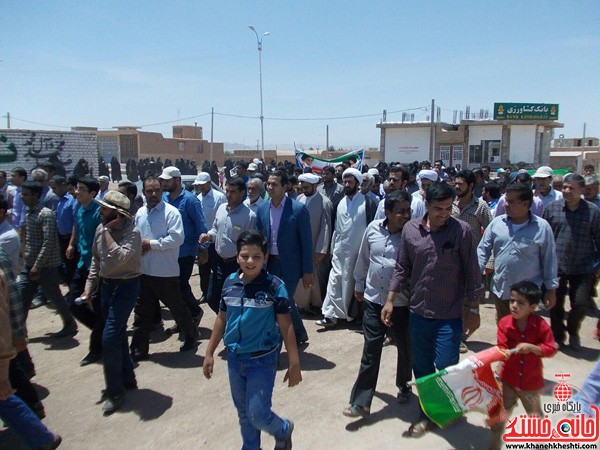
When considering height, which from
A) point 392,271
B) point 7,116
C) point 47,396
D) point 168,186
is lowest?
point 47,396

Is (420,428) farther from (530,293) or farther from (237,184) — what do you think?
(237,184)

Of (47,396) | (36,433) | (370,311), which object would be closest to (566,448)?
(370,311)

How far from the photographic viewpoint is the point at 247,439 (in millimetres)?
3055

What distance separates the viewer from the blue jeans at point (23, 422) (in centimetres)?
311

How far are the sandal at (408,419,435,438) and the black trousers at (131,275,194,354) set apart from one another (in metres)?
2.59

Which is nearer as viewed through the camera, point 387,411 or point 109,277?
point 387,411

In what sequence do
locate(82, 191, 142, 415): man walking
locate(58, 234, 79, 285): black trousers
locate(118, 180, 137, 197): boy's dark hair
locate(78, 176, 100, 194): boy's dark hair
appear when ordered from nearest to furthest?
locate(82, 191, 142, 415): man walking
locate(78, 176, 100, 194): boy's dark hair
locate(118, 180, 137, 197): boy's dark hair
locate(58, 234, 79, 285): black trousers

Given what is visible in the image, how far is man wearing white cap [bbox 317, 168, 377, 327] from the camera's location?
215 inches

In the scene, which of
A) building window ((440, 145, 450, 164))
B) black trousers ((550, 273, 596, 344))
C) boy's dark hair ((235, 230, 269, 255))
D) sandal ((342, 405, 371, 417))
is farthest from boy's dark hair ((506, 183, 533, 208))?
building window ((440, 145, 450, 164))

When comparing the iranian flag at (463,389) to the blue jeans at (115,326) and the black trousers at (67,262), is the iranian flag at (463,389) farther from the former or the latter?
the black trousers at (67,262)

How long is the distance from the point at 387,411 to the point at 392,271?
1.11 meters

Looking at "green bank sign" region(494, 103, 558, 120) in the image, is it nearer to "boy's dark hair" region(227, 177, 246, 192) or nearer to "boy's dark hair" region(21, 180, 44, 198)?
"boy's dark hair" region(227, 177, 246, 192)

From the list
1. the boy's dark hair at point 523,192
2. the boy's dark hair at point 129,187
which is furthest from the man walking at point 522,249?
the boy's dark hair at point 129,187

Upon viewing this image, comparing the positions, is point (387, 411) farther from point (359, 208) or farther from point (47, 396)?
point (47, 396)
